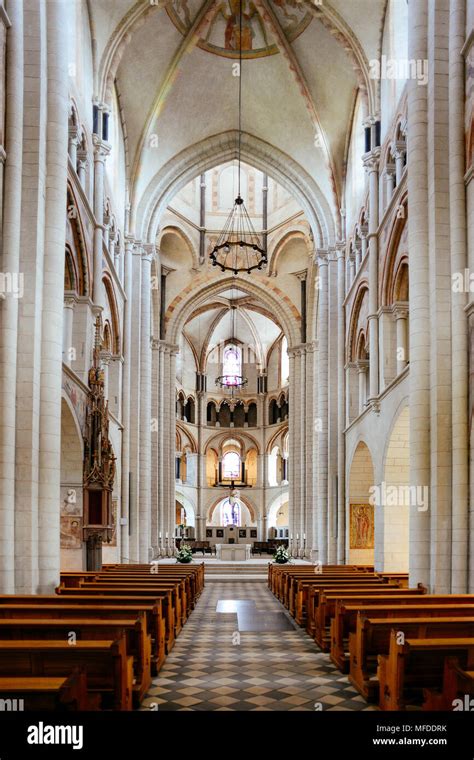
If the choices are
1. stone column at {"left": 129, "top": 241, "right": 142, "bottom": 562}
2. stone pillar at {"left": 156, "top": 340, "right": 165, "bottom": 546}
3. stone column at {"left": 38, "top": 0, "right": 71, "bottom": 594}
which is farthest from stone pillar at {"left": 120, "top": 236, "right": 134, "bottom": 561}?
stone column at {"left": 38, "top": 0, "right": 71, "bottom": 594}

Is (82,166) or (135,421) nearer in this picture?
(82,166)

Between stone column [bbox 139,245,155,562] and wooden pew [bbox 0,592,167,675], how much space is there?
674 inches

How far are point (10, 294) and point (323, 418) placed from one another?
56.8 feet

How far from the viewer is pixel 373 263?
21.9 meters

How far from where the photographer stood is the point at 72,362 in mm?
19406

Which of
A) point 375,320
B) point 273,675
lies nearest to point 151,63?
point 375,320

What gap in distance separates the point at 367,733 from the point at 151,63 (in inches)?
1006

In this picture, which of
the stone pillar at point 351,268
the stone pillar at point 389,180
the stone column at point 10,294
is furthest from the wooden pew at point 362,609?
the stone pillar at point 351,268

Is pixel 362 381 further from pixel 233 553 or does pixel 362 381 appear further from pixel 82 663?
pixel 82 663

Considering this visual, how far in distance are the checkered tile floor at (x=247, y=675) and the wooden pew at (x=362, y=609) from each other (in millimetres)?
259

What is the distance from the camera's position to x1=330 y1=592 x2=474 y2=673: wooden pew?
30.7ft

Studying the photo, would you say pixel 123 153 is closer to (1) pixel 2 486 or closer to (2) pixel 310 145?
(2) pixel 310 145

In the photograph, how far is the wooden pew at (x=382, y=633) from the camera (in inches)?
313

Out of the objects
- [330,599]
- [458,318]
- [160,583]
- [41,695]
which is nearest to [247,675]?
[330,599]
